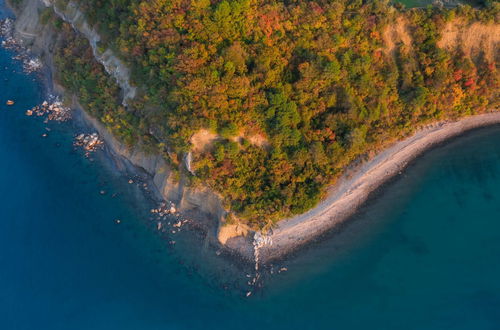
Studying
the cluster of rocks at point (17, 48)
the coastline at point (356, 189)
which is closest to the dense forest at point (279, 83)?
the coastline at point (356, 189)

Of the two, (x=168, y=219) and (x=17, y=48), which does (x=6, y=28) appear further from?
(x=168, y=219)

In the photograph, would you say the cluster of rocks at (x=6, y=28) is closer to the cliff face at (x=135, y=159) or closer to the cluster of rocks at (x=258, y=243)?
the cliff face at (x=135, y=159)

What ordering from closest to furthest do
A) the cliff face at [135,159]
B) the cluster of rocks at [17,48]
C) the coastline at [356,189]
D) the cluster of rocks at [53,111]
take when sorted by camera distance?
the coastline at [356,189], the cliff face at [135,159], the cluster of rocks at [53,111], the cluster of rocks at [17,48]

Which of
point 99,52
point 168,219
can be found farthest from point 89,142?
point 168,219

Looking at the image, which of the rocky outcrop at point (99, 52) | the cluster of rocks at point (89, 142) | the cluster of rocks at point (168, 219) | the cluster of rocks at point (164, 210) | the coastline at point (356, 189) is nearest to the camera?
the coastline at point (356, 189)

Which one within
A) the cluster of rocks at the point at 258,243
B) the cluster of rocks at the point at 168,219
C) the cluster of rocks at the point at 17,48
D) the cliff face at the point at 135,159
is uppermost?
the cluster of rocks at the point at 17,48
